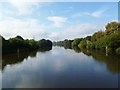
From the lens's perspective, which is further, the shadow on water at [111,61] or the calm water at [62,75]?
the shadow on water at [111,61]

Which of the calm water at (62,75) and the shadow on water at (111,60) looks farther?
the shadow on water at (111,60)

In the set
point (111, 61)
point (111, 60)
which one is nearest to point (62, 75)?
point (111, 61)

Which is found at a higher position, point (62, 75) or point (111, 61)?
point (111, 61)

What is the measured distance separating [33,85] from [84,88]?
7.48 ft

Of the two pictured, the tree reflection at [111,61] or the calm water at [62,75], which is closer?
the calm water at [62,75]

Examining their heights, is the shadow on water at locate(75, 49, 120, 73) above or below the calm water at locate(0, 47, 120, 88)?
above

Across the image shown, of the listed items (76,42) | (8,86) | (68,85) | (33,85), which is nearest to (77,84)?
(68,85)

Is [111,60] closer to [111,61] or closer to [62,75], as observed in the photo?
[111,61]

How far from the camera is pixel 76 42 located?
68125 millimetres

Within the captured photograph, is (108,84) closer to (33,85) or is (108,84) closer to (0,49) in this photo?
(33,85)

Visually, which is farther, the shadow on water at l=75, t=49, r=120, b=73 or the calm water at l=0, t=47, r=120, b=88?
the shadow on water at l=75, t=49, r=120, b=73

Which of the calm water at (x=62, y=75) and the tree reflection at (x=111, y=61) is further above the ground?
the tree reflection at (x=111, y=61)

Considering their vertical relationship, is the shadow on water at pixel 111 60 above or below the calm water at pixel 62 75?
above

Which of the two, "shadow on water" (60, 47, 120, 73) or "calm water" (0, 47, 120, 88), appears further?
"shadow on water" (60, 47, 120, 73)
